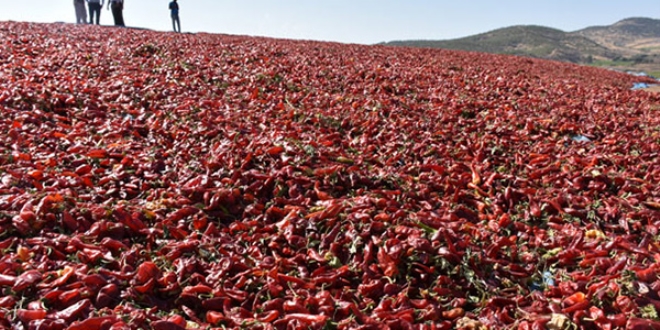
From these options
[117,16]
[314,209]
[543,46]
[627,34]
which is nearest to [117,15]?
[117,16]

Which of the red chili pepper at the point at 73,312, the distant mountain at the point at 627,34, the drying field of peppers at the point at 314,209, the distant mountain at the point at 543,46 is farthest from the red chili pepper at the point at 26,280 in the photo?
the distant mountain at the point at 627,34

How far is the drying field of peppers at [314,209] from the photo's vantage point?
3.73 metres

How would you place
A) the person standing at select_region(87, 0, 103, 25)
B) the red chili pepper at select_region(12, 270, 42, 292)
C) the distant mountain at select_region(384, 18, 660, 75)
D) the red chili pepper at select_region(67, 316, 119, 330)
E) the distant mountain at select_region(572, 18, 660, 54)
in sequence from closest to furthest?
the red chili pepper at select_region(67, 316, 119, 330)
the red chili pepper at select_region(12, 270, 42, 292)
the person standing at select_region(87, 0, 103, 25)
the distant mountain at select_region(384, 18, 660, 75)
the distant mountain at select_region(572, 18, 660, 54)

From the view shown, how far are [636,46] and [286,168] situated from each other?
139 m

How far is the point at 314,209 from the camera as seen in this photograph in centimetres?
507

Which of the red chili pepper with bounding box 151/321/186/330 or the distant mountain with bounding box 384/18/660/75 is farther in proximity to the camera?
the distant mountain with bounding box 384/18/660/75

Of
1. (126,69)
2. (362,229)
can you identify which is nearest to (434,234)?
(362,229)

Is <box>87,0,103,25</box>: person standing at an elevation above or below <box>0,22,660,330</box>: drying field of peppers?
above

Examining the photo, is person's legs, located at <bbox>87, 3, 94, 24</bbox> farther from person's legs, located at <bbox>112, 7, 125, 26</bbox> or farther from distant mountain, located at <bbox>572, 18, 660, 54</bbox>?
distant mountain, located at <bbox>572, 18, 660, 54</bbox>

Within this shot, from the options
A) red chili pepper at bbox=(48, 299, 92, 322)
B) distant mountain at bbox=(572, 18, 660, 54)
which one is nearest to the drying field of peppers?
red chili pepper at bbox=(48, 299, 92, 322)

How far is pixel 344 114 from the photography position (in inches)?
329

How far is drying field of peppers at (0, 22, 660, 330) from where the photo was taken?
373 cm

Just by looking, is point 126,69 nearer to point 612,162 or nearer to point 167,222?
point 167,222

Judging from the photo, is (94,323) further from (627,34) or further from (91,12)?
(627,34)
